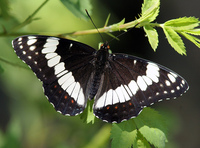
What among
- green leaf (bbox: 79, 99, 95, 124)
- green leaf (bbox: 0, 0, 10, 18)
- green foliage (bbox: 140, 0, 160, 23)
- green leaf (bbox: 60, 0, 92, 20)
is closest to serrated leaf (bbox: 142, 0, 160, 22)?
green foliage (bbox: 140, 0, 160, 23)

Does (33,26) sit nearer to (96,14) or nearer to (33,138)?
(96,14)

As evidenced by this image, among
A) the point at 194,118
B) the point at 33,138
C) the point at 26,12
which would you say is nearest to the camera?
the point at 26,12

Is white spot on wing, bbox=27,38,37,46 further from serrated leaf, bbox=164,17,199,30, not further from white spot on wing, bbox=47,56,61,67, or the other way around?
serrated leaf, bbox=164,17,199,30

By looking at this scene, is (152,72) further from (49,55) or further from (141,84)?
(49,55)

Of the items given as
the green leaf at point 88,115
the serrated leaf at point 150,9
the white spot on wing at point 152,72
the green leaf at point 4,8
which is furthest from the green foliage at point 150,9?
the green leaf at point 4,8

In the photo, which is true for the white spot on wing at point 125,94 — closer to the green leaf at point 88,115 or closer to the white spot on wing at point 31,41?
the green leaf at point 88,115

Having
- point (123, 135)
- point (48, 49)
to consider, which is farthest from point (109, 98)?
point (48, 49)

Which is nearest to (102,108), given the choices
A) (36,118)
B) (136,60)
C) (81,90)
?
(81,90)
